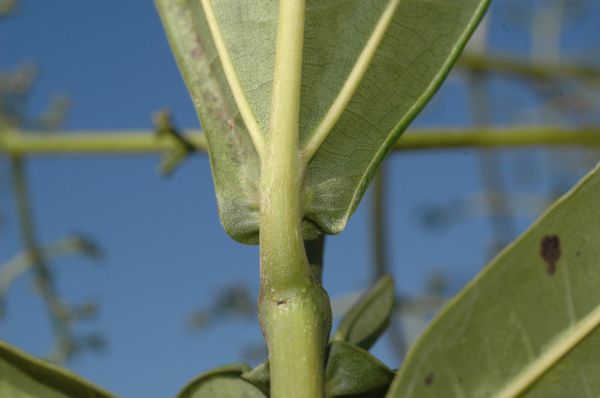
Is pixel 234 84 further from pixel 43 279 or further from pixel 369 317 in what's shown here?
pixel 43 279

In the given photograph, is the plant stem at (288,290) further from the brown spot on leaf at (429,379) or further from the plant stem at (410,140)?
the plant stem at (410,140)

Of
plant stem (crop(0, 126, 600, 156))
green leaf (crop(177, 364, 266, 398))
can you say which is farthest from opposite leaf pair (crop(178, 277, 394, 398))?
plant stem (crop(0, 126, 600, 156))

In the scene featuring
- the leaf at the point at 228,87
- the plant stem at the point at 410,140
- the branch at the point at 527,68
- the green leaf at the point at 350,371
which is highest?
the leaf at the point at 228,87

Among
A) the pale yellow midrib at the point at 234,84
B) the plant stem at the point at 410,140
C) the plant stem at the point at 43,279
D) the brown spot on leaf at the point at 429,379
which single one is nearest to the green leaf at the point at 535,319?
the brown spot on leaf at the point at 429,379

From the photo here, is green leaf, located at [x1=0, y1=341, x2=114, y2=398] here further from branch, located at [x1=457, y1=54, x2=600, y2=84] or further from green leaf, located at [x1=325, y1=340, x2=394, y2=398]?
branch, located at [x1=457, y1=54, x2=600, y2=84]

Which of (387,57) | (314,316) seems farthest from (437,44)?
(314,316)

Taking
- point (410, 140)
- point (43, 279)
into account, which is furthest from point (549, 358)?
point (43, 279)
